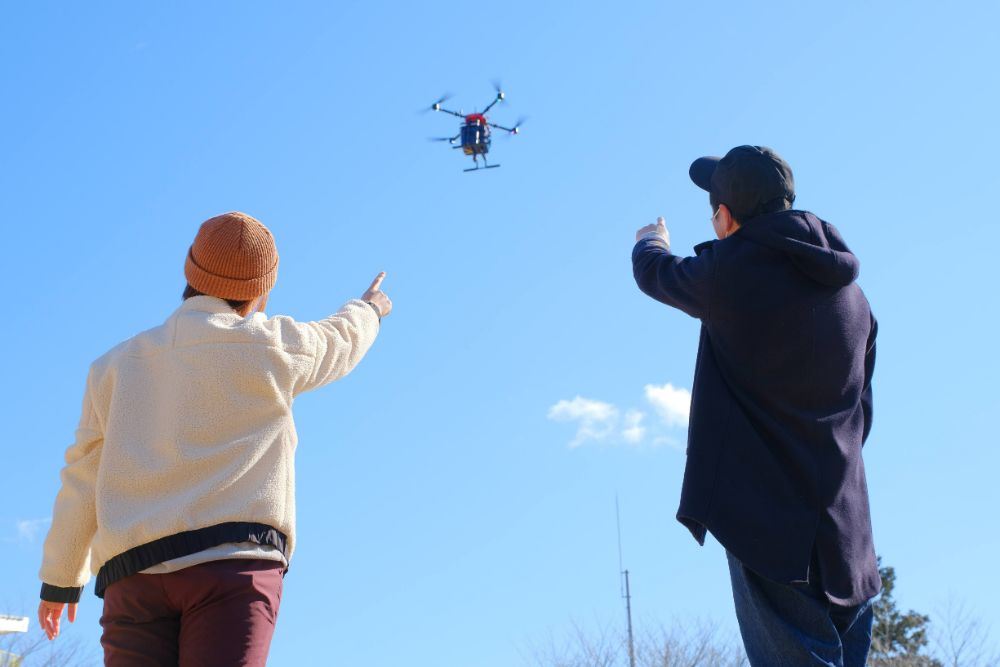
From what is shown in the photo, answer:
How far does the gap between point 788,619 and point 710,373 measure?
2.01 ft

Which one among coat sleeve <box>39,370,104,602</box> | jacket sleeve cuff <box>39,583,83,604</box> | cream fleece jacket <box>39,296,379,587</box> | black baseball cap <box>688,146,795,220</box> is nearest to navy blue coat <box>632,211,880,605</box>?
black baseball cap <box>688,146,795,220</box>

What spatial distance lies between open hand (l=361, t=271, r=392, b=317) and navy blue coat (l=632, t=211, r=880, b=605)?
83 cm

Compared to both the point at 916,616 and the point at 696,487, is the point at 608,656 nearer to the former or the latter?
the point at 696,487

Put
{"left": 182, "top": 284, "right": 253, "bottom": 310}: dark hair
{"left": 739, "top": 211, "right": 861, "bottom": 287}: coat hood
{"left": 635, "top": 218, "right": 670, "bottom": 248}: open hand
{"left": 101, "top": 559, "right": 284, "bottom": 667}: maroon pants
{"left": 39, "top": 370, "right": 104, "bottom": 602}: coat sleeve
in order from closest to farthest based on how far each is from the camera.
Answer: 1. {"left": 101, "top": 559, "right": 284, "bottom": 667}: maroon pants
2. {"left": 739, "top": 211, "right": 861, "bottom": 287}: coat hood
3. {"left": 39, "top": 370, "right": 104, "bottom": 602}: coat sleeve
4. {"left": 182, "top": 284, "right": 253, "bottom": 310}: dark hair
5. {"left": 635, "top": 218, "right": 670, "bottom": 248}: open hand

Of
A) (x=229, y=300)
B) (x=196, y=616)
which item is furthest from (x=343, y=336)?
(x=196, y=616)

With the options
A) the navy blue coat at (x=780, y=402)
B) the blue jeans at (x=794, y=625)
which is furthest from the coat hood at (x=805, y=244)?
the blue jeans at (x=794, y=625)

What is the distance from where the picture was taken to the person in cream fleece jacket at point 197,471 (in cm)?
263

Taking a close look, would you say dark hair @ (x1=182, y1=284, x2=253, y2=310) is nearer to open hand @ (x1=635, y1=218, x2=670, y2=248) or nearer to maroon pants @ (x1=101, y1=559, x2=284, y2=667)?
maroon pants @ (x1=101, y1=559, x2=284, y2=667)

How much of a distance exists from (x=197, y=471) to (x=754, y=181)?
1580mm

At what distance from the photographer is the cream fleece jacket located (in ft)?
8.91

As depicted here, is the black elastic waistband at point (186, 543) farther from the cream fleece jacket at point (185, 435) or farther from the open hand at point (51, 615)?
the open hand at point (51, 615)

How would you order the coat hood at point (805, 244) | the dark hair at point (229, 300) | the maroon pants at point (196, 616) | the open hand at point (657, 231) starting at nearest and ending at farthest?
the maroon pants at point (196, 616), the coat hood at point (805, 244), the dark hair at point (229, 300), the open hand at point (657, 231)

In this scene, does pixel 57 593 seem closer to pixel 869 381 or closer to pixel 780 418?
pixel 780 418

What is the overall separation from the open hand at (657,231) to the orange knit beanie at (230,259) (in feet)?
3.35
